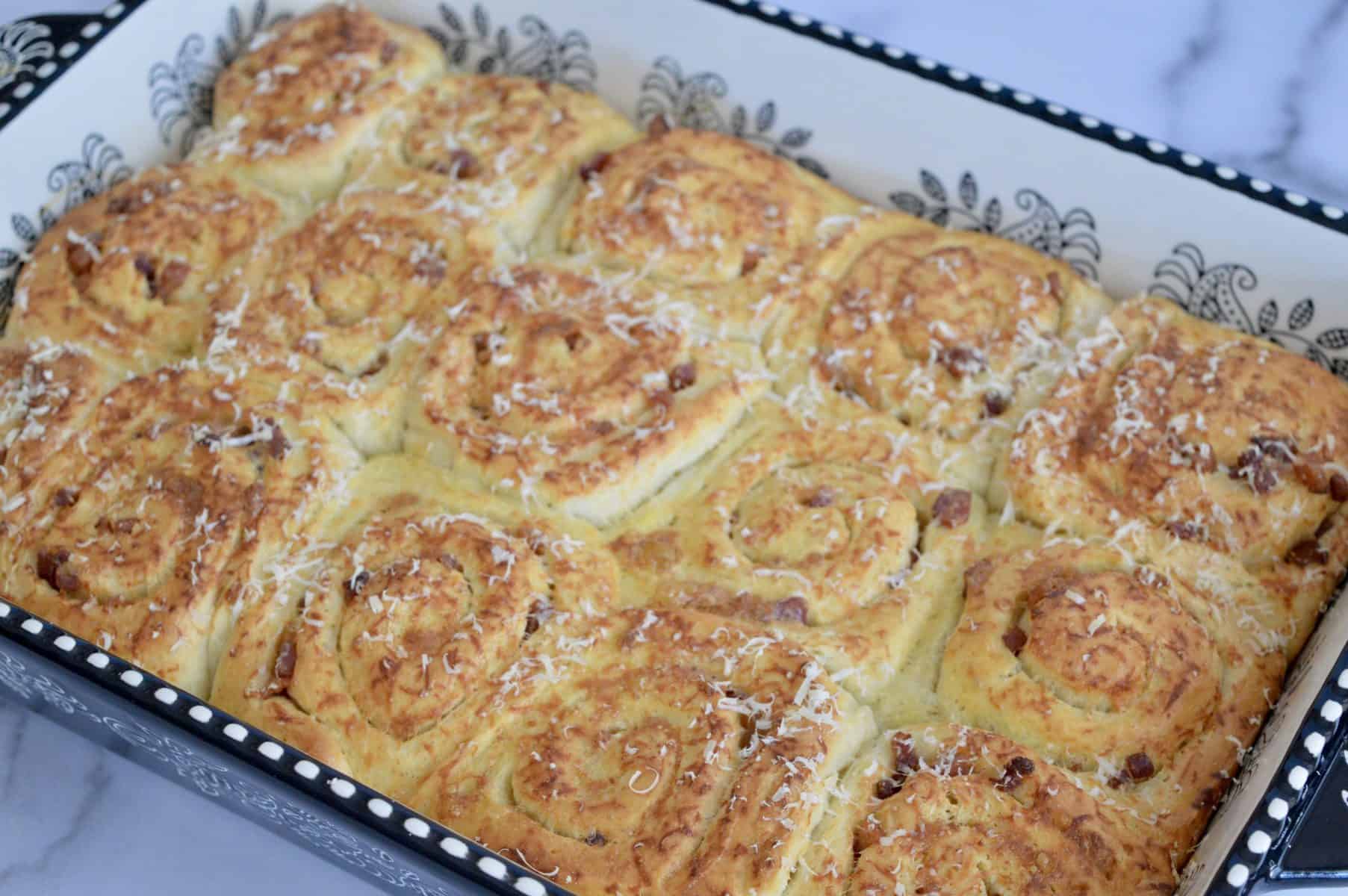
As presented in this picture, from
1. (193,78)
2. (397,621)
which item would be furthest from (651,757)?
(193,78)

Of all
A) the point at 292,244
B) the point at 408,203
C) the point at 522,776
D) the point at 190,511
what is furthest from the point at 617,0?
the point at 522,776

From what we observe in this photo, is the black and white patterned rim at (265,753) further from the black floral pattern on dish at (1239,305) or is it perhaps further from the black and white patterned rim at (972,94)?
the black floral pattern on dish at (1239,305)

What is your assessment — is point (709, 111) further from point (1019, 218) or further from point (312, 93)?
point (312, 93)

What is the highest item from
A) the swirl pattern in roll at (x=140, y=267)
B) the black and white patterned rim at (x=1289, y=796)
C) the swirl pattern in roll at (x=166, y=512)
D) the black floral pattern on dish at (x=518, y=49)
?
the black floral pattern on dish at (x=518, y=49)

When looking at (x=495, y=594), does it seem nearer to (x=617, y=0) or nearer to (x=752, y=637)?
(x=752, y=637)

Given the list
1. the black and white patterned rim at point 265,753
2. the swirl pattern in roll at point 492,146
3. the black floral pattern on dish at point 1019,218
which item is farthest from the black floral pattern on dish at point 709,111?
the black and white patterned rim at point 265,753

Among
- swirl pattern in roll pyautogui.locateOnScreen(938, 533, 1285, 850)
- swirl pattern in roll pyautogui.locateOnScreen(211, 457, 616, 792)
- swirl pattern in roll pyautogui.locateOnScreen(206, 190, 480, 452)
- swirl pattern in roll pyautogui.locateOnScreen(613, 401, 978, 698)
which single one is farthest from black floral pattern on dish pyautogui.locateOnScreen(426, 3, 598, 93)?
swirl pattern in roll pyautogui.locateOnScreen(938, 533, 1285, 850)

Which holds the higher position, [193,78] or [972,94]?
[972,94]
